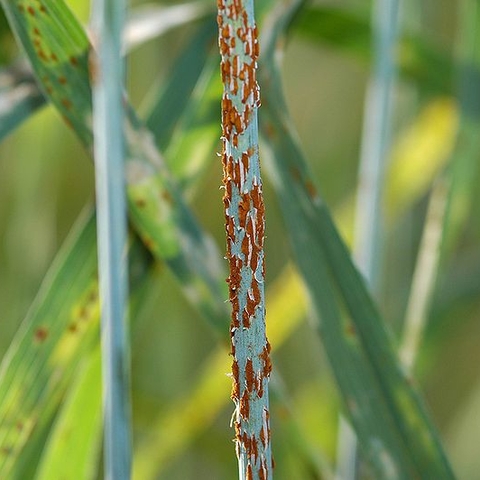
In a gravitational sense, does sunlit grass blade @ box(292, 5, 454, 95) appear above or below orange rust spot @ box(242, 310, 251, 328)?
above

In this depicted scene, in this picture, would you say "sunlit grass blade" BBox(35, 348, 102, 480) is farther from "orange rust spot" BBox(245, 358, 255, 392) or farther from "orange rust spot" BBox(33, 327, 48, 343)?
"orange rust spot" BBox(245, 358, 255, 392)

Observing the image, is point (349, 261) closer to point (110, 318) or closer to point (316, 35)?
point (110, 318)

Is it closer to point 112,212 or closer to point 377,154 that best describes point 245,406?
point 112,212

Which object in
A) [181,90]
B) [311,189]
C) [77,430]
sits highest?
[181,90]

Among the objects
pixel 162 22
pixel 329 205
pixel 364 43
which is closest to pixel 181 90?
pixel 162 22

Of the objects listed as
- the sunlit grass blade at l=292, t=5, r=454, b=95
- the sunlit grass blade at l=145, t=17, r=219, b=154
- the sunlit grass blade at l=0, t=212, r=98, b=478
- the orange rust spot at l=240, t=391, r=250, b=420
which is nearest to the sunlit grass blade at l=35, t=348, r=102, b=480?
the sunlit grass blade at l=0, t=212, r=98, b=478

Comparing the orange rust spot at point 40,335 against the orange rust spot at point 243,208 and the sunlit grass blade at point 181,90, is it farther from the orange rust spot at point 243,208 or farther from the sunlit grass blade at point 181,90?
the orange rust spot at point 243,208

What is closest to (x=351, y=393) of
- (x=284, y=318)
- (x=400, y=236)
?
(x=284, y=318)
